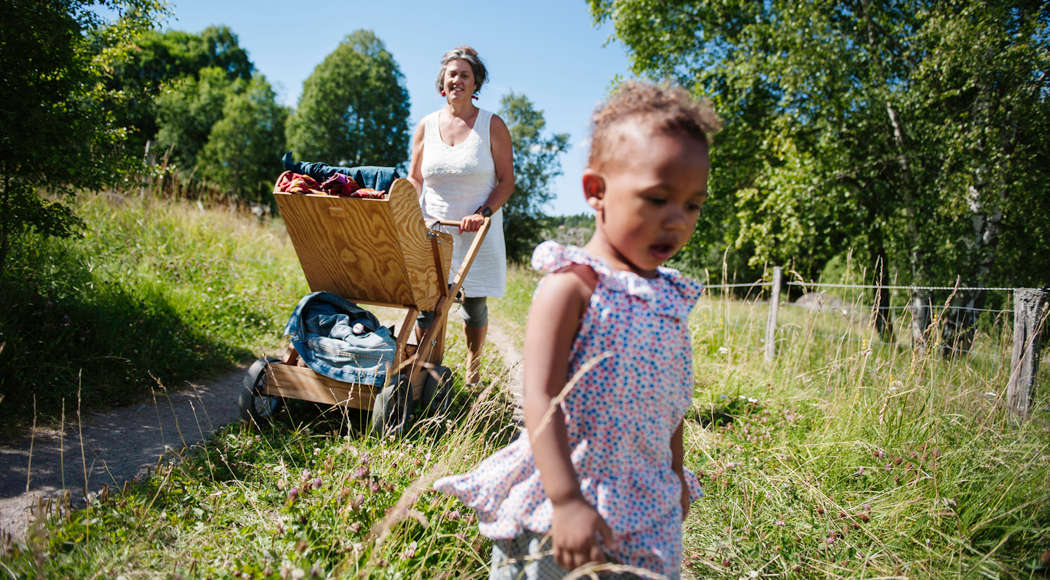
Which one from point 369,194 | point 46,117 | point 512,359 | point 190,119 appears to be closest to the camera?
point 369,194

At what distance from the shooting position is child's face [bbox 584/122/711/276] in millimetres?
1119

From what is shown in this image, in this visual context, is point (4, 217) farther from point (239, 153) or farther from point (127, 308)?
point (239, 153)

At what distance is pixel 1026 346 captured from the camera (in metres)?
3.08

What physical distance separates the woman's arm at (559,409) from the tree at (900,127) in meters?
7.08

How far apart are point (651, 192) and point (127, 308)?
424 cm

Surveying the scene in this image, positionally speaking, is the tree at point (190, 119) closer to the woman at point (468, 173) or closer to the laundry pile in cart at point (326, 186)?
the woman at point (468, 173)

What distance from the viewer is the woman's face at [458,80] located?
10.6 ft

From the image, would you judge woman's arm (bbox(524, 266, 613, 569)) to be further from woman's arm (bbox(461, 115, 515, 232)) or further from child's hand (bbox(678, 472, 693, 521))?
woman's arm (bbox(461, 115, 515, 232))

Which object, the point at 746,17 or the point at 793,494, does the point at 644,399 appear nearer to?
the point at 793,494

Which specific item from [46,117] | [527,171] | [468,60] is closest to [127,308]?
[46,117]

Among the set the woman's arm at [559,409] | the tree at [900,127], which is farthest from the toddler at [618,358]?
the tree at [900,127]

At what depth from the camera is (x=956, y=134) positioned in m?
7.35

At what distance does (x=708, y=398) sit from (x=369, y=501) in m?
2.88

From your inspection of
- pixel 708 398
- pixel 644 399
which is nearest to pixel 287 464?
pixel 644 399
